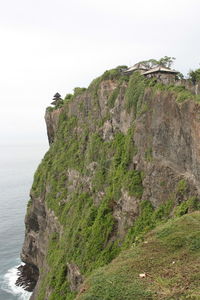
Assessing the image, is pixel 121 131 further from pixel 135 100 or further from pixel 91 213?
pixel 91 213

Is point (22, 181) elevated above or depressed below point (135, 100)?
below

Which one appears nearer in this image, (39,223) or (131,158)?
(131,158)

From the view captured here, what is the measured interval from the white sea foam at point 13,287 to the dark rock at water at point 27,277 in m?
0.62

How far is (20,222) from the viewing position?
253 ft

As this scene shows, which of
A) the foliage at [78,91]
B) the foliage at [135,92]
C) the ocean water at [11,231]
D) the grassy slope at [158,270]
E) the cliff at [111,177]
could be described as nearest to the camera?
the grassy slope at [158,270]

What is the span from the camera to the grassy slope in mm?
13258

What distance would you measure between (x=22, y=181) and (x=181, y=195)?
106228 mm

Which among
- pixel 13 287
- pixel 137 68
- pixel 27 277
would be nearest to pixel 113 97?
pixel 137 68

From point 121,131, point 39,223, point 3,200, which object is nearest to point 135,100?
point 121,131

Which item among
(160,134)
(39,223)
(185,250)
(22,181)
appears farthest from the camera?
(22,181)

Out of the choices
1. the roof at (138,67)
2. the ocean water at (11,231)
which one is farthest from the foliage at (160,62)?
the ocean water at (11,231)

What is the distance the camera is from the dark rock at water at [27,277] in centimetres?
5193

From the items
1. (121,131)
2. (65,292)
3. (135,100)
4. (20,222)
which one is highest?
(135,100)

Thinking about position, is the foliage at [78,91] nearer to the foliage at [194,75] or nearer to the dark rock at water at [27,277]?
the foliage at [194,75]
